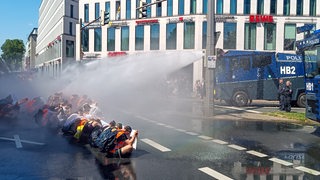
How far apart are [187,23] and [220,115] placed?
23.1 meters

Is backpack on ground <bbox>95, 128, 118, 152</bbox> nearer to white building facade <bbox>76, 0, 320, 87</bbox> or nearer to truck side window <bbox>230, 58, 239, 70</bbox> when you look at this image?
truck side window <bbox>230, 58, 239, 70</bbox>

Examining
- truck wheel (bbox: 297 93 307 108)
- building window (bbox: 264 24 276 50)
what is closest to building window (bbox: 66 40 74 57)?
building window (bbox: 264 24 276 50)

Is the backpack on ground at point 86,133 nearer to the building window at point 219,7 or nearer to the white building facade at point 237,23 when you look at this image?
the white building facade at point 237,23

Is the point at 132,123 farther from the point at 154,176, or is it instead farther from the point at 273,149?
the point at 154,176

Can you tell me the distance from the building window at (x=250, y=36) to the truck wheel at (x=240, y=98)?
56.5ft

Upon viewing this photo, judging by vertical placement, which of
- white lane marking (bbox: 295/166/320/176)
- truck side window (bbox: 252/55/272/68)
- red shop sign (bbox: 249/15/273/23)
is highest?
red shop sign (bbox: 249/15/273/23)

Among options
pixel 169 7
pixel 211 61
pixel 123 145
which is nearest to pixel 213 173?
pixel 123 145

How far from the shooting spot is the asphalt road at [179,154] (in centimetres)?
→ 755

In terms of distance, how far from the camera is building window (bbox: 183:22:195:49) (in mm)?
39062

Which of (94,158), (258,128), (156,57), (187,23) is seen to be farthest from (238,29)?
(94,158)

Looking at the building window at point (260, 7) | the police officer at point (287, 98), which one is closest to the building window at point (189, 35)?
the building window at point (260, 7)

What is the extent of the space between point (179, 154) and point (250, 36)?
31.9 metres

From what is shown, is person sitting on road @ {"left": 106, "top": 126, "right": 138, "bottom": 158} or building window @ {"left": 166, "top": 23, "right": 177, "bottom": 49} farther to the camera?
building window @ {"left": 166, "top": 23, "right": 177, "bottom": 49}

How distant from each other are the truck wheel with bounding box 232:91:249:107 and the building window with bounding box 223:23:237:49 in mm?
16891
